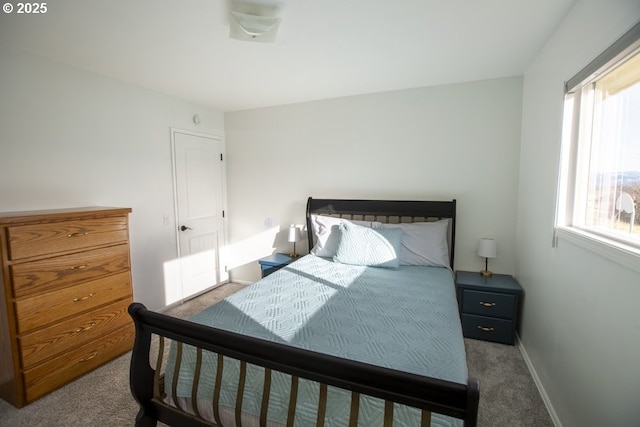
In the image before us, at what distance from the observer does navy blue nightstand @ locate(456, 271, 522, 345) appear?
2527mm

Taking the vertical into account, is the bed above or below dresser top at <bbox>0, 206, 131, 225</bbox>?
below

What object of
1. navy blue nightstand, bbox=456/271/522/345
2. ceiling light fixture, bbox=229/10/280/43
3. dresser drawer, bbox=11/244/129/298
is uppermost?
ceiling light fixture, bbox=229/10/280/43

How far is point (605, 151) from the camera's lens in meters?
1.55

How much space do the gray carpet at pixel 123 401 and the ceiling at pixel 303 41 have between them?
2.43 meters

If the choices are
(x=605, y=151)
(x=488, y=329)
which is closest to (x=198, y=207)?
(x=488, y=329)

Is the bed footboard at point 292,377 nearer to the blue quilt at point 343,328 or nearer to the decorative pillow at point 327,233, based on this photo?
→ the blue quilt at point 343,328

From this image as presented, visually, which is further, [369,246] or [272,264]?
[272,264]

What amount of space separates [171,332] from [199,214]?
8.73 feet

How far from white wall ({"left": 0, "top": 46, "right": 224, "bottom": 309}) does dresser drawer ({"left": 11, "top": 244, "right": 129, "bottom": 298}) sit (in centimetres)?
57

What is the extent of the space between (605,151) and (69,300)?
350cm

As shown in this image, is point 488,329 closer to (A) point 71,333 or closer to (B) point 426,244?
(B) point 426,244

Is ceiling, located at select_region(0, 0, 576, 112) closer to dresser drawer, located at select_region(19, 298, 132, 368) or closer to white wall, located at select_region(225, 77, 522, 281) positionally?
white wall, located at select_region(225, 77, 522, 281)

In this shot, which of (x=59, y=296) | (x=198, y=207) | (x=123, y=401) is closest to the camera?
(x=123, y=401)

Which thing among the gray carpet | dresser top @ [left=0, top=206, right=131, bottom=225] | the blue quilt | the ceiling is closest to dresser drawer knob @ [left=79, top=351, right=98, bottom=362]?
the gray carpet
